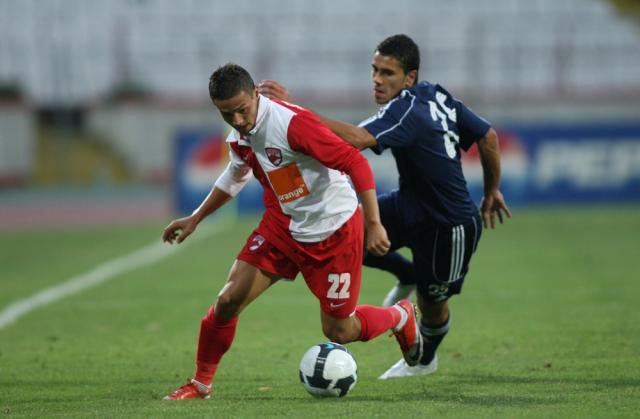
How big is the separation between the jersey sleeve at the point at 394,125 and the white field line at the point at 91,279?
186 inches

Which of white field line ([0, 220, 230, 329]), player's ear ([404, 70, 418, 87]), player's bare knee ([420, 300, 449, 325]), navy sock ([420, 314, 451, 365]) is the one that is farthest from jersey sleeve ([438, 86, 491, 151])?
white field line ([0, 220, 230, 329])

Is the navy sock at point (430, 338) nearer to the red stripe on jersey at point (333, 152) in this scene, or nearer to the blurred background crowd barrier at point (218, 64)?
the red stripe on jersey at point (333, 152)

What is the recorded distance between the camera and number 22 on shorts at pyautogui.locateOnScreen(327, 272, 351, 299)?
6.06m

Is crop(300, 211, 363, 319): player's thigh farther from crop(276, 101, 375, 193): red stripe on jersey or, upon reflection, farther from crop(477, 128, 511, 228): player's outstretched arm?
crop(477, 128, 511, 228): player's outstretched arm

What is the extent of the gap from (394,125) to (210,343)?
5.48 feet

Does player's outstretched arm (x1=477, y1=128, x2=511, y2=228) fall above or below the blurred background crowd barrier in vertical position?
above

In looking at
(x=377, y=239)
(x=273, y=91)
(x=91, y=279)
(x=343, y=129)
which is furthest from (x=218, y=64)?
(x=377, y=239)

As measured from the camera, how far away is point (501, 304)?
1028 cm

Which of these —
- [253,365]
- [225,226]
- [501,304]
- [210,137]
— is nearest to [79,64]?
[210,137]

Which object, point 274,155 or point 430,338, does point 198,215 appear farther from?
point 430,338

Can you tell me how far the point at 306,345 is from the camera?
819 cm

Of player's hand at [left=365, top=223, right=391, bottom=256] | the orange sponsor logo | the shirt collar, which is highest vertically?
the shirt collar

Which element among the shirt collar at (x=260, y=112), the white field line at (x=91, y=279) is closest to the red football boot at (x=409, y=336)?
the shirt collar at (x=260, y=112)

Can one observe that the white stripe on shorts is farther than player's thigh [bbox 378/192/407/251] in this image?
No
